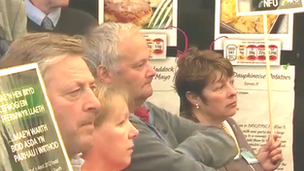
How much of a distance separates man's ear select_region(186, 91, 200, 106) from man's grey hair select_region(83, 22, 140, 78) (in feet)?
1.96

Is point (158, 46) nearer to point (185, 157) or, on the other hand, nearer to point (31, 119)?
point (185, 157)

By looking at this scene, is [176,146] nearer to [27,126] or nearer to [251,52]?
[251,52]

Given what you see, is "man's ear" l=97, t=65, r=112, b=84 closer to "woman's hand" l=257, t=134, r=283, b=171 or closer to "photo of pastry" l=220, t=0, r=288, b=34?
"woman's hand" l=257, t=134, r=283, b=171

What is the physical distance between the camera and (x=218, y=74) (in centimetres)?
230

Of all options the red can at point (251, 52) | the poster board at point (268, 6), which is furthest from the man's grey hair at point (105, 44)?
the red can at point (251, 52)

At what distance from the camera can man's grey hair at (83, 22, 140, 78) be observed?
174 cm

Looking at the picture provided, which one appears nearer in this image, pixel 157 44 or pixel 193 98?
pixel 193 98

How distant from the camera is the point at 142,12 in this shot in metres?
2.61

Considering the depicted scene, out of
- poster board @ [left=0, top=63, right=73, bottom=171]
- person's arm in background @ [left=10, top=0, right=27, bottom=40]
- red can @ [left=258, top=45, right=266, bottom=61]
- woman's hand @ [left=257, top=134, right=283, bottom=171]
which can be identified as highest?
person's arm in background @ [left=10, top=0, right=27, bottom=40]

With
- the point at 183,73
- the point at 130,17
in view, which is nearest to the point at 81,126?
the point at 183,73

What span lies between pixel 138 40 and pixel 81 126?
25.9 inches

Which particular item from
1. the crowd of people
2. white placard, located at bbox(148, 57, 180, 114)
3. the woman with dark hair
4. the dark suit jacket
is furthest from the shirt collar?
white placard, located at bbox(148, 57, 180, 114)

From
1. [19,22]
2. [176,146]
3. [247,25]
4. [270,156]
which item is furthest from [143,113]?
[247,25]

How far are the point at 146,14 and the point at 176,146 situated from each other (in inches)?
35.0
